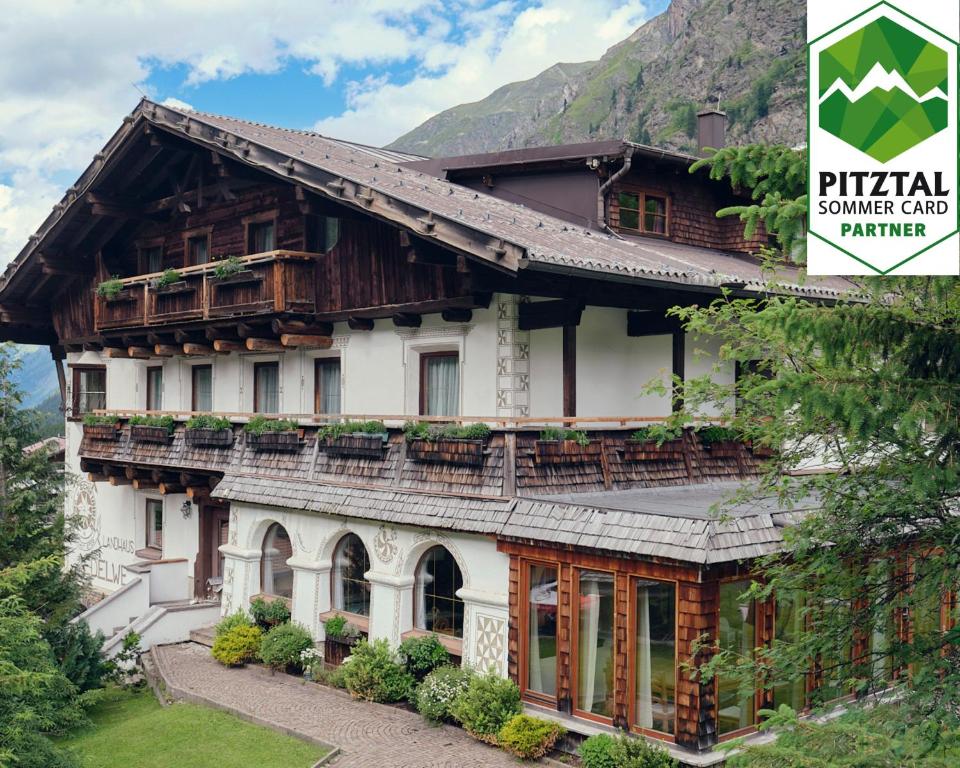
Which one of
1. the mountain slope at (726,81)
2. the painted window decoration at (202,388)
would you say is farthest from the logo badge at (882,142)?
the mountain slope at (726,81)

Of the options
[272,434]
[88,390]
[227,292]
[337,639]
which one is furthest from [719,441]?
[88,390]

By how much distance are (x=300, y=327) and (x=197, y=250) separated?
17.7 ft

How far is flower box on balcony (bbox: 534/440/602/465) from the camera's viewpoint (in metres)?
14.4

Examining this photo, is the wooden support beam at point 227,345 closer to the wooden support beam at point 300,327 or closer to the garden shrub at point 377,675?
the wooden support beam at point 300,327

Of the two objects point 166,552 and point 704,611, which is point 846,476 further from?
point 166,552

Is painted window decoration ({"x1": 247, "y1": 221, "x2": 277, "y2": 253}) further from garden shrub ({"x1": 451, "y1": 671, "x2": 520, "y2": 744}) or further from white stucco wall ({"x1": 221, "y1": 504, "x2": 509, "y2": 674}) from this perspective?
garden shrub ({"x1": 451, "y1": 671, "x2": 520, "y2": 744})

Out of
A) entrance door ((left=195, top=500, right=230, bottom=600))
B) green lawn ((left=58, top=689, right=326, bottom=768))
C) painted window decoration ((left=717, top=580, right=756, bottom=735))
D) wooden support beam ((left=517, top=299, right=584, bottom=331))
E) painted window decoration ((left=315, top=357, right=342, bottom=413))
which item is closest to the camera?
painted window decoration ((left=717, top=580, right=756, bottom=735))

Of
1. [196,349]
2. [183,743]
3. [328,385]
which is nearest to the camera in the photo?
[183,743]

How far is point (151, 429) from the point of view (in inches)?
855

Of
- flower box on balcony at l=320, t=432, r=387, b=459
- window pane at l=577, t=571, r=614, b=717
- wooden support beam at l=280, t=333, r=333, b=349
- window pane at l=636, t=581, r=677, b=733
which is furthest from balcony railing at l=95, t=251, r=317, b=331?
window pane at l=636, t=581, r=677, b=733

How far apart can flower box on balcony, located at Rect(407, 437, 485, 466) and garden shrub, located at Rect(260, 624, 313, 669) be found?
13.1 feet

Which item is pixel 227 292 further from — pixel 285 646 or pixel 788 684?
pixel 788 684

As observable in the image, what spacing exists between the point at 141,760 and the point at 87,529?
13544 millimetres

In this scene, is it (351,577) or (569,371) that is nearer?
(569,371)
